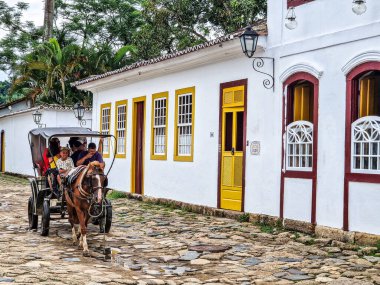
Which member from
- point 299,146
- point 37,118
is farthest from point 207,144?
point 37,118

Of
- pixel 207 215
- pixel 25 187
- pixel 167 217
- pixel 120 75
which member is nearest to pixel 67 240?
pixel 167 217

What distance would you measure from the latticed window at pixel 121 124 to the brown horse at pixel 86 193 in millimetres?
9460

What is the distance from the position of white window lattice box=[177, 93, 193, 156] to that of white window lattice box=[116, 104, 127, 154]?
3.72 m

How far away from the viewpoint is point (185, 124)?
1491 centimetres

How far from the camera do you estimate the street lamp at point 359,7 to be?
9.46 metres

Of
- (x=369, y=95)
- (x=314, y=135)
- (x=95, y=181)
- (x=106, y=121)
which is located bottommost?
(x=95, y=181)

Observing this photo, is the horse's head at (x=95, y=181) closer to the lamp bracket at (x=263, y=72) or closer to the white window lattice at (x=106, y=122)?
the lamp bracket at (x=263, y=72)

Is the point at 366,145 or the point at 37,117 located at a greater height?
the point at 37,117

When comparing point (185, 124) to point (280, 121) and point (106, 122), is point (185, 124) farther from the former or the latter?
point (106, 122)

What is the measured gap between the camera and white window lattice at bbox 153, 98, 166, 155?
16.1 meters

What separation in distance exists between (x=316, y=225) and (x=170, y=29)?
17.6 meters

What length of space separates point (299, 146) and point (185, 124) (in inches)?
177

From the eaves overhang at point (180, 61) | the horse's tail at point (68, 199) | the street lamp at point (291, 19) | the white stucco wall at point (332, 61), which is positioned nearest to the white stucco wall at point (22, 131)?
the eaves overhang at point (180, 61)

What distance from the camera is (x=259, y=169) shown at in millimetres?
12016
